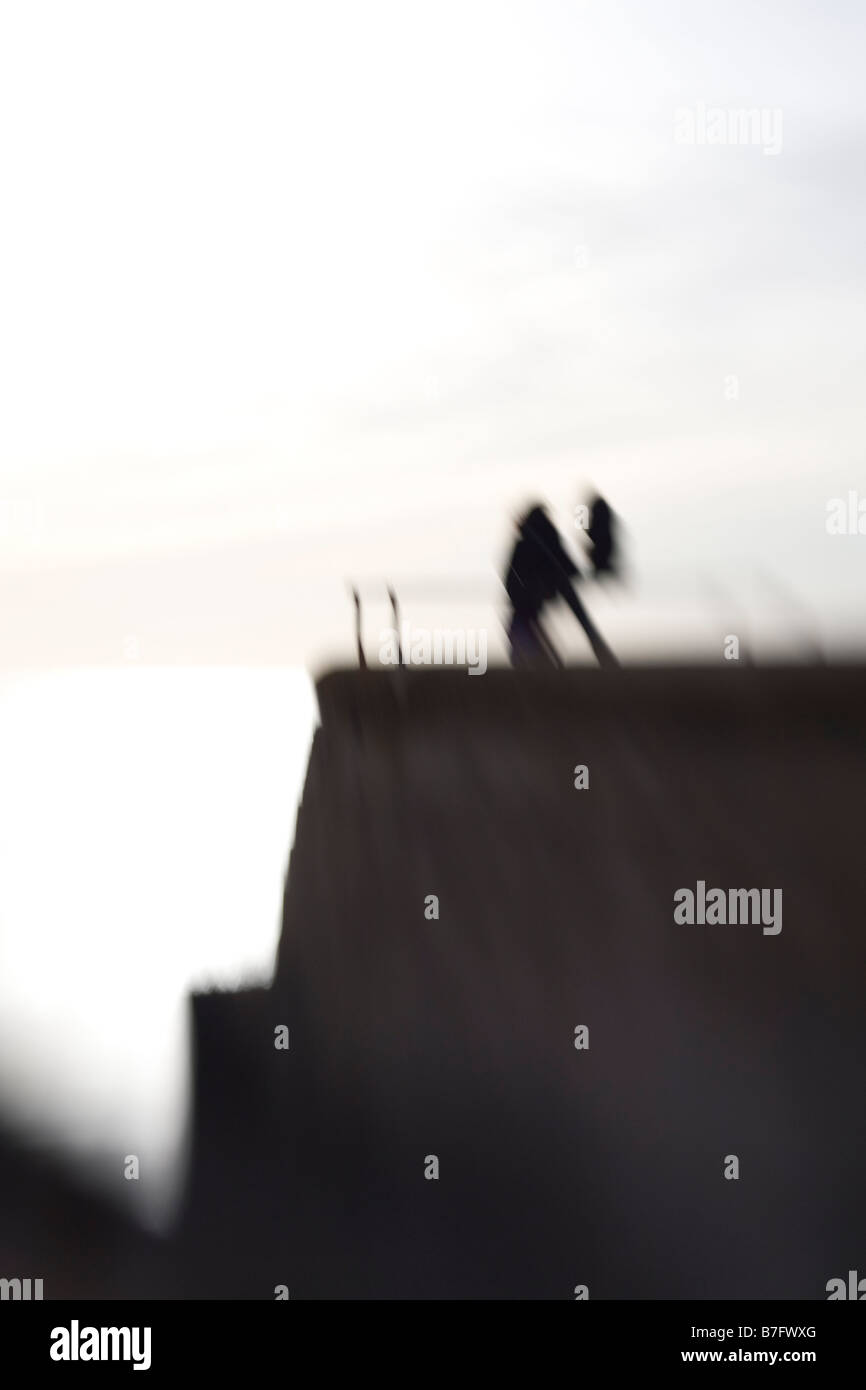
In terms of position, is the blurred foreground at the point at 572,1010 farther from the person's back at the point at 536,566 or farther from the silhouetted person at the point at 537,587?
the person's back at the point at 536,566

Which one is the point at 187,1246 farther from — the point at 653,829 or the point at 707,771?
the point at 707,771

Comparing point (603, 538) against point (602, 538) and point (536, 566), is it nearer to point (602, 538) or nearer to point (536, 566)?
point (602, 538)

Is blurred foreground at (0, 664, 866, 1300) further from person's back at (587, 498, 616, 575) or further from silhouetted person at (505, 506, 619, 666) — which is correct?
person's back at (587, 498, 616, 575)

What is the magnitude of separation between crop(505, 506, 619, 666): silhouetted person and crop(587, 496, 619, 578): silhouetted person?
0.35 ft

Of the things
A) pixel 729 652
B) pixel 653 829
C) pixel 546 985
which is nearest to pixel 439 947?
pixel 546 985

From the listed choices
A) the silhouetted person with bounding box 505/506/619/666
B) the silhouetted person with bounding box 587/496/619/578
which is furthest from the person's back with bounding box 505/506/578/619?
the silhouetted person with bounding box 587/496/619/578

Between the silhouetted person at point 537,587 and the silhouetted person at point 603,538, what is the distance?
0.11m

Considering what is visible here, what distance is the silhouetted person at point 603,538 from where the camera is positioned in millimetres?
4445

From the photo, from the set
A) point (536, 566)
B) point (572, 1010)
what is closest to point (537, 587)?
point (536, 566)

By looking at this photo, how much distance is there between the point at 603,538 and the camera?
176 inches

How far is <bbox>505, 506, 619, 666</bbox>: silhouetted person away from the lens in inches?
175

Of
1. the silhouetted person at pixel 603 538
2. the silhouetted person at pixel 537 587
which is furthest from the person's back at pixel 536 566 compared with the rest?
the silhouetted person at pixel 603 538

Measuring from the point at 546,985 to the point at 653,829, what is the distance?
76 centimetres

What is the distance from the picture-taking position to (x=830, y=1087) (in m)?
3.82
